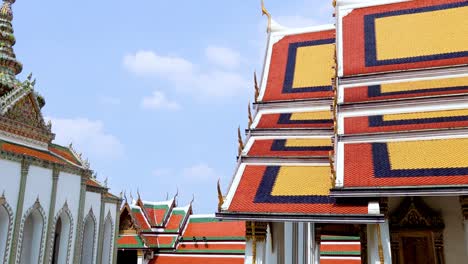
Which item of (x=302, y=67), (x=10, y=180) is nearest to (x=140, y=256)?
(x=10, y=180)

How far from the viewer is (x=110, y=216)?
19.2 m

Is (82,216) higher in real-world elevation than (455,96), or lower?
lower

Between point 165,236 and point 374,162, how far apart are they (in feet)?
59.7

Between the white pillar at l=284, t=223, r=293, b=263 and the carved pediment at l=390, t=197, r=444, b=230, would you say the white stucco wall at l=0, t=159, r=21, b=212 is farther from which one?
the carved pediment at l=390, t=197, r=444, b=230

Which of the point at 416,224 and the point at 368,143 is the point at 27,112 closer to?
the point at 368,143

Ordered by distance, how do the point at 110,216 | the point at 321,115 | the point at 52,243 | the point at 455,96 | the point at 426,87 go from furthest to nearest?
1. the point at 110,216
2. the point at 52,243
3. the point at 321,115
4. the point at 426,87
5. the point at 455,96

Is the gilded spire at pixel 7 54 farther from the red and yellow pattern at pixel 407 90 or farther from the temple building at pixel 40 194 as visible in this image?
the red and yellow pattern at pixel 407 90

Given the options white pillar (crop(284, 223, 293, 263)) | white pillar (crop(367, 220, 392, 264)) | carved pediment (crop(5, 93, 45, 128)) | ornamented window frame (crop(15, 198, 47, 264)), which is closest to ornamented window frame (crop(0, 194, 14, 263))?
ornamented window frame (crop(15, 198, 47, 264))

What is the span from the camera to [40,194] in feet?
47.1

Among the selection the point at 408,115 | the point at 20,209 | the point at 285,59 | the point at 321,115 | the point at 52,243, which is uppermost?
the point at 285,59

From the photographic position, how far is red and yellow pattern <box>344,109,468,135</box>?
9.52 m

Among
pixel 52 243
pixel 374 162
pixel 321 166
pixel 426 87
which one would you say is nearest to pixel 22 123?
pixel 52 243

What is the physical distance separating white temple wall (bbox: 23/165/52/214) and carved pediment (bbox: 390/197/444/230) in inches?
437

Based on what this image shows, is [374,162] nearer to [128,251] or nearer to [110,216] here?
[110,216]
